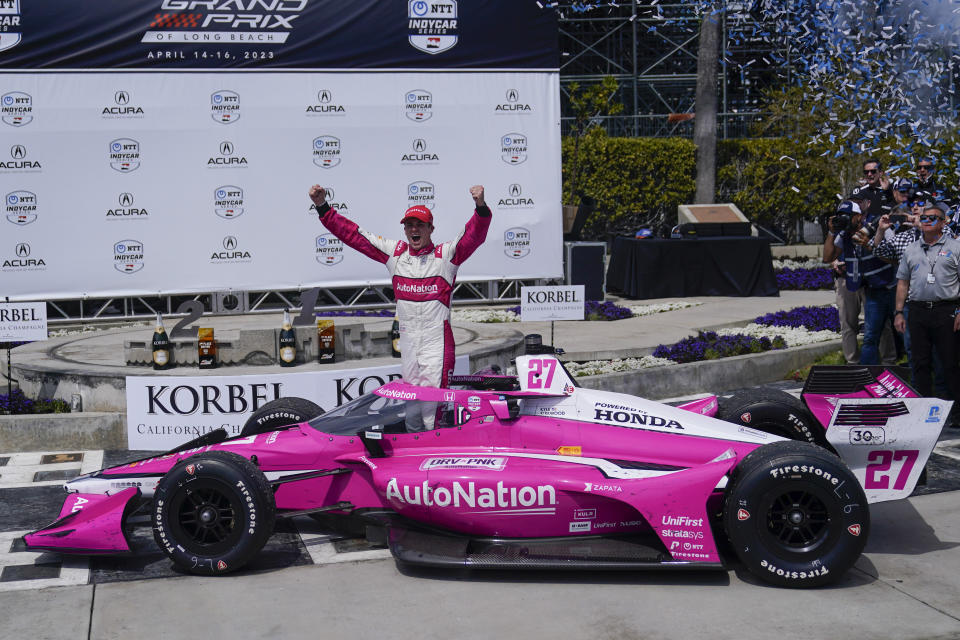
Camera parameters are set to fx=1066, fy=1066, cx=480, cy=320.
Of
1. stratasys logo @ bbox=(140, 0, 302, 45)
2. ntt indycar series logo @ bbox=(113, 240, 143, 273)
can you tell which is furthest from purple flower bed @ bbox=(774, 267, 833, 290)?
ntt indycar series logo @ bbox=(113, 240, 143, 273)

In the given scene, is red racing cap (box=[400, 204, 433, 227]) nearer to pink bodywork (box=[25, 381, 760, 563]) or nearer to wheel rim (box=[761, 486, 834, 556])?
pink bodywork (box=[25, 381, 760, 563])

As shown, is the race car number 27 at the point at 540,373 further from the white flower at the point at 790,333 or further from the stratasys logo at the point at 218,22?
the stratasys logo at the point at 218,22

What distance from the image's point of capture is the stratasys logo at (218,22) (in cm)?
1497

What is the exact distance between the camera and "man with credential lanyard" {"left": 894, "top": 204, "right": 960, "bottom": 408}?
8898mm

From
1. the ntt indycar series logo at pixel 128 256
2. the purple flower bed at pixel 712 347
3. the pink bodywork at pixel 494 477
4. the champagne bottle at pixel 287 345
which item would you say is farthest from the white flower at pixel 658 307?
the pink bodywork at pixel 494 477

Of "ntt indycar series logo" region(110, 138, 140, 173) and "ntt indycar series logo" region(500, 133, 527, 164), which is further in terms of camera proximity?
"ntt indycar series logo" region(500, 133, 527, 164)

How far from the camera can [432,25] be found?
1576 centimetres

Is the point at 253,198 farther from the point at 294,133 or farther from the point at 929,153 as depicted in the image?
the point at 929,153

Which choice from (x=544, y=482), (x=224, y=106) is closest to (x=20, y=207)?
(x=224, y=106)

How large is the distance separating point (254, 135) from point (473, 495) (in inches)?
409

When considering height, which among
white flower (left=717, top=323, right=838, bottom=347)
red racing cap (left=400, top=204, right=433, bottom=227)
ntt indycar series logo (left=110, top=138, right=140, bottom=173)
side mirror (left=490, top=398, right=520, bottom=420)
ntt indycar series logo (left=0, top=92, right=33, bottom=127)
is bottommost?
white flower (left=717, top=323, right=838, bottom=347)

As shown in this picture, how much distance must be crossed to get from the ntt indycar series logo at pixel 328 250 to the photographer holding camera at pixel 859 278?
7.48 metres

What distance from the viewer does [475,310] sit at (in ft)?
55.5

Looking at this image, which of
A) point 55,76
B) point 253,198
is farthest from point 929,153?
point 55,76
